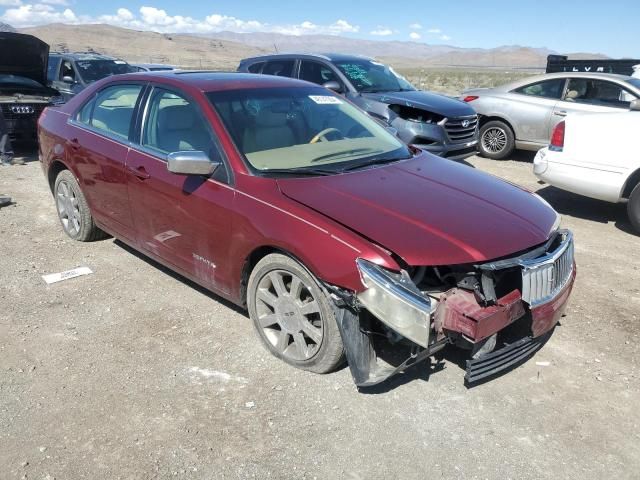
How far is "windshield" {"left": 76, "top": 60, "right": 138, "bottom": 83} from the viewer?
38.5 ft

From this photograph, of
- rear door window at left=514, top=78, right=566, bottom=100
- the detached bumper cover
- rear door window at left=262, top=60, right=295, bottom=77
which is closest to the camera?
the detached bumper cover

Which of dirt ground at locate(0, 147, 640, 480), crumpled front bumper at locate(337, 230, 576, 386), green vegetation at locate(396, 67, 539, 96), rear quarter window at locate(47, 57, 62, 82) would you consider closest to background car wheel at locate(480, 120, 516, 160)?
dirt ground at locate(0, 147, 640, 480)

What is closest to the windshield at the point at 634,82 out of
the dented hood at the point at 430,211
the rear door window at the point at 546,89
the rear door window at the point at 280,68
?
the rear door window at the point at 546,89

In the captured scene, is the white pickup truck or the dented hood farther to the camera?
the white pickup truck

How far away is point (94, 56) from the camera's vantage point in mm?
12438

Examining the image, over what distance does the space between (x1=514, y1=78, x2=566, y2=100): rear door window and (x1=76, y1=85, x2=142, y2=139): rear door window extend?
23.4 feet

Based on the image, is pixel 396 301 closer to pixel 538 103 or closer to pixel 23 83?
pixel 538 103

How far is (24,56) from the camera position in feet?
29.4

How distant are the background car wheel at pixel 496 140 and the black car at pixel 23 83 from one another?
7.48 m

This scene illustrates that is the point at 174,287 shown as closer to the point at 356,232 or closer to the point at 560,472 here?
the point at 356,232

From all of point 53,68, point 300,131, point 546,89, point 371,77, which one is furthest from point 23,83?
point 546,89

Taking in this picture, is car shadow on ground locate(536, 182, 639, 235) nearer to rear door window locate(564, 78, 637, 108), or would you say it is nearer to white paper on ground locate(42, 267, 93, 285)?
rear door window locate(564, 78, 637, 108)

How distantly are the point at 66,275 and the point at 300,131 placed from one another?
240 cm

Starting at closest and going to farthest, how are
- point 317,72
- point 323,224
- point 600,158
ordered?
1. point 323,224
2. point 600,158
3. point 317,72
